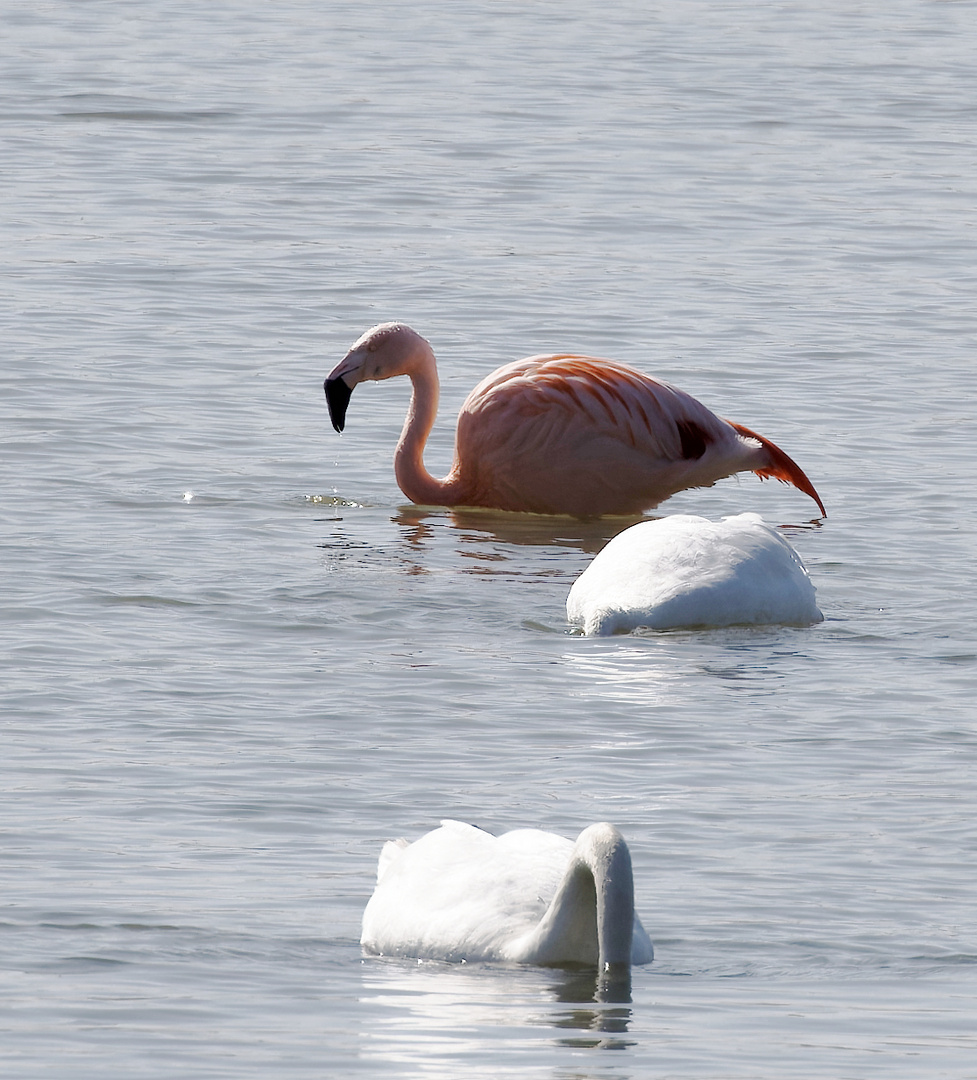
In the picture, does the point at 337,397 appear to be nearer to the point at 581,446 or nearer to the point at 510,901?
the point at 581,446

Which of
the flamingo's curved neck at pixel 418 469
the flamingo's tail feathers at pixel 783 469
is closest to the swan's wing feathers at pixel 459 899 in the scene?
the flamingo's tail feathers at pixel 783 469

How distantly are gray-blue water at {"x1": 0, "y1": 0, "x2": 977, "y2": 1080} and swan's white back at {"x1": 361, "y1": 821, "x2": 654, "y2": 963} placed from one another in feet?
0.26

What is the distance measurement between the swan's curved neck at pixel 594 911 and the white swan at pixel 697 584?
3863 millimetres

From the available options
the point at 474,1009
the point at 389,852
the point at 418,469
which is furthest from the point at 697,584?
the point at 474,1009

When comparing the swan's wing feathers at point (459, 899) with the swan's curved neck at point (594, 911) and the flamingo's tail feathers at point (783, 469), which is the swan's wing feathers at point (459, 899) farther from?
the flamingo's tail feathers at point (783, 469)

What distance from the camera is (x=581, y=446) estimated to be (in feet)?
45.0

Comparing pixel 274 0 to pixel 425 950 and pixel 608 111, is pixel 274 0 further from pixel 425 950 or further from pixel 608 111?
pixel 425 950

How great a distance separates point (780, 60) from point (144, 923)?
996 inches

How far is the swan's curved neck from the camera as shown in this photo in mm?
6531

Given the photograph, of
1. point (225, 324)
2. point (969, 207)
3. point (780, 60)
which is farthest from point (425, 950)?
point (780, 60)

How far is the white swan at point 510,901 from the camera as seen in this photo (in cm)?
658

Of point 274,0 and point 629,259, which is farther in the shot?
point 274,0

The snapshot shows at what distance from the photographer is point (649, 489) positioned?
13.9m

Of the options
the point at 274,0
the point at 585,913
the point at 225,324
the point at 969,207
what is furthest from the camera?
the point at 274,0
